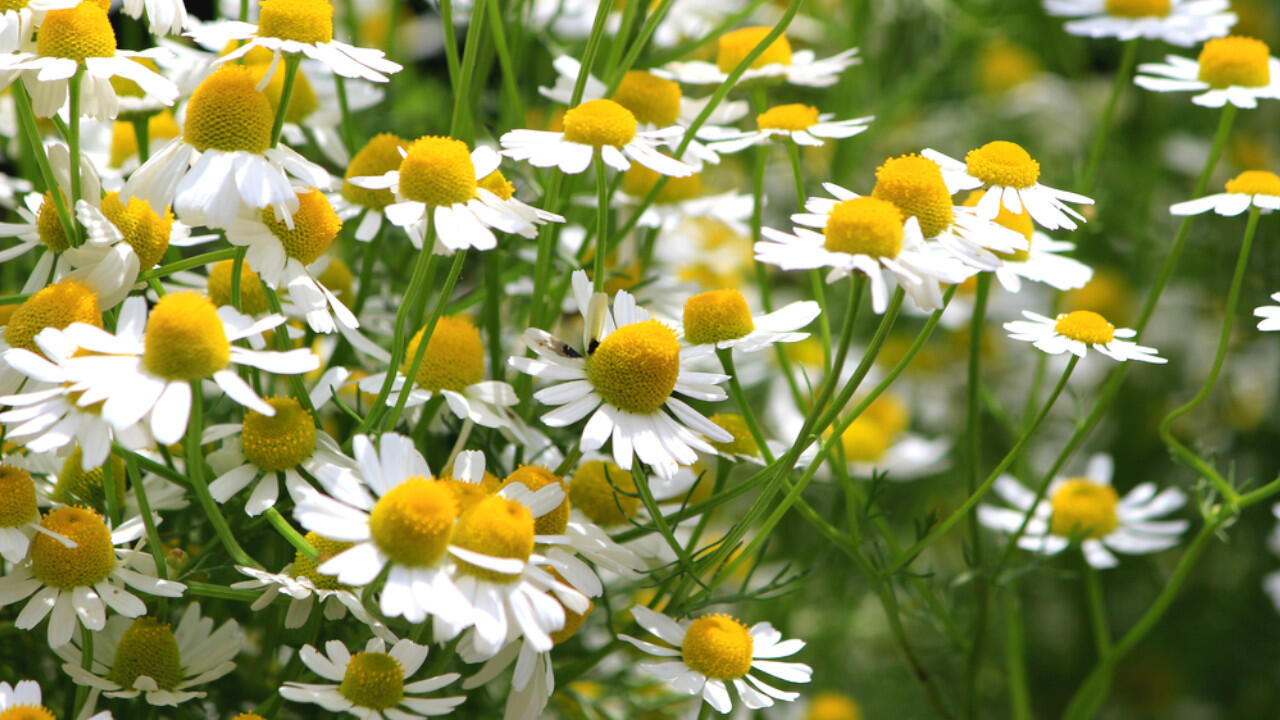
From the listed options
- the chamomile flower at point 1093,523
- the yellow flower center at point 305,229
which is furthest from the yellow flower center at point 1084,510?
the yellow flower center at point 305,229

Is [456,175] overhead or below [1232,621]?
overhead

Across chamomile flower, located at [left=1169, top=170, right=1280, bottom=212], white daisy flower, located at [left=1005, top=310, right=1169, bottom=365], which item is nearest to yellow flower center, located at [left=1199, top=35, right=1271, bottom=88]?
chamomile flower, located at [left=1169, top=170, right=1280, bottom=212]

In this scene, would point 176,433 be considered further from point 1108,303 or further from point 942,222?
point 1108,303

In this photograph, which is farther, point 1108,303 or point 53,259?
point 1108,303

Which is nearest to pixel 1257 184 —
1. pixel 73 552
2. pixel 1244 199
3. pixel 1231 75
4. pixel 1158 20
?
pixel 1244 199

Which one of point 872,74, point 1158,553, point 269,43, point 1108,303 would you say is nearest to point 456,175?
point 269,43

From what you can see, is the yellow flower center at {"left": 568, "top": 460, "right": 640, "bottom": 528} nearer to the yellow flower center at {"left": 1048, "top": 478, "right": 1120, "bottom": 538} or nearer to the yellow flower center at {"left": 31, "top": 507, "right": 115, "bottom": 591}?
the yellow flower center at {"left": 31, "top": 507, "right": 115, "bottom": 591}
